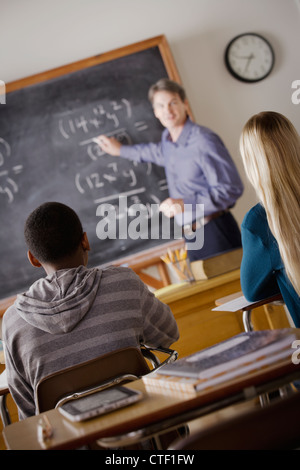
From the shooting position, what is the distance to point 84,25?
12.8 feet

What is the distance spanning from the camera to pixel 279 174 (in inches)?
70.2

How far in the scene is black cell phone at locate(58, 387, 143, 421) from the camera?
102 cm

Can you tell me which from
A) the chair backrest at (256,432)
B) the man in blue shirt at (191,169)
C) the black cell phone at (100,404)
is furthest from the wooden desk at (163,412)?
the man in blue shirt at (191,169)

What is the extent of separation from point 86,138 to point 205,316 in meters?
1.55

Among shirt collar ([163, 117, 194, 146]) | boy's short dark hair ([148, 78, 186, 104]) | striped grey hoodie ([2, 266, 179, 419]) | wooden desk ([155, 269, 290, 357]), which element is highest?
boy's short dark hair ([148, 78, 186, 104])

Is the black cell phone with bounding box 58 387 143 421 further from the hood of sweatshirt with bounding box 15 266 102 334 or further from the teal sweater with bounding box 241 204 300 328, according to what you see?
the teal sweater with bounding box 241 204 300 328

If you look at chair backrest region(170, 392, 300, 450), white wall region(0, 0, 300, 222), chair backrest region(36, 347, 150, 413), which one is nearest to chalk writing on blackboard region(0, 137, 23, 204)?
white wall region(0, 0, 300, 222)

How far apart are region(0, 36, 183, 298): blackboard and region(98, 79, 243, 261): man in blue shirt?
7 cm

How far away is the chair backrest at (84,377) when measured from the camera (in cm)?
137

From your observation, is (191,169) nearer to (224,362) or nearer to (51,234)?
(51,234)

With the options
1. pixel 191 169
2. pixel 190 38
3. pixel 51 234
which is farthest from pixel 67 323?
pixel 190 38

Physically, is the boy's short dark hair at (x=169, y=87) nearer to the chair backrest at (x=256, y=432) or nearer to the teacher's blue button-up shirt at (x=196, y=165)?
the teacher's blue button-up shirt at (x=196, y=165)

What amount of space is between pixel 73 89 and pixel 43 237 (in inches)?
93.9

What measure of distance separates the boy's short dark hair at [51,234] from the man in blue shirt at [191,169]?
1.99 m
